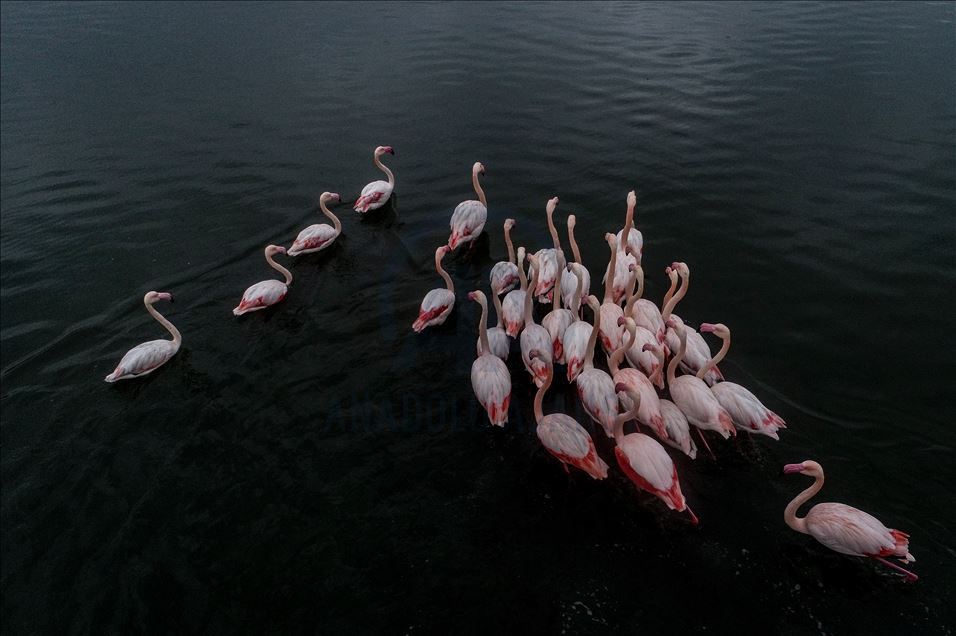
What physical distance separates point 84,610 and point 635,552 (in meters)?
6.30

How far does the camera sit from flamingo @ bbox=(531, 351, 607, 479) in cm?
696

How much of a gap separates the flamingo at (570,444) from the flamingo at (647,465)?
32cm

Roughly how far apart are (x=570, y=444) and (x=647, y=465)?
956 mm

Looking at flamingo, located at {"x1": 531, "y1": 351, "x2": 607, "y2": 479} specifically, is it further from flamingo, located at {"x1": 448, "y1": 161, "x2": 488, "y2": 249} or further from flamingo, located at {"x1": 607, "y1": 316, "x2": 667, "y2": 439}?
flamingo, located at {"x1": 448, "y1": 161, "x2": 488, "y2": 249}

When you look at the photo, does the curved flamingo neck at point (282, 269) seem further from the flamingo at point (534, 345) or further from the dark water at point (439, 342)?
the flamingo at point (534, 345)

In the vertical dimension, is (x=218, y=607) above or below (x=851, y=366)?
below

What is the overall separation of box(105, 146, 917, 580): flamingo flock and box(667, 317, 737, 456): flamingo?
0.01 m

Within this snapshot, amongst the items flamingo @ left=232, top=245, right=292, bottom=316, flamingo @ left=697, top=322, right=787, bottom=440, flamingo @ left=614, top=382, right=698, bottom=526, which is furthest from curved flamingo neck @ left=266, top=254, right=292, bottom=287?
flamingo @ left=697, top=322, right=787, bottom=440

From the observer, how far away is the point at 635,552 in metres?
6.36

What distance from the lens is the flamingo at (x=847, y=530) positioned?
587cm

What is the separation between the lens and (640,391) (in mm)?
7559

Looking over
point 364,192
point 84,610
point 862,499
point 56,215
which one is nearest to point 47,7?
point 56,215

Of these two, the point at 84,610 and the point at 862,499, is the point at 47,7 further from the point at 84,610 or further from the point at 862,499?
the point at 862,499

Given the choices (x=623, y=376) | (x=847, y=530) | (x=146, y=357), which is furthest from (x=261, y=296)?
(x=847, y=530)
